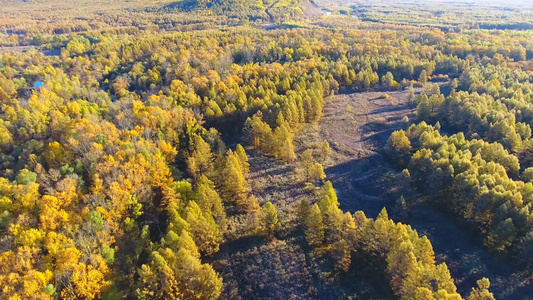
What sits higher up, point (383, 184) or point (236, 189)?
point (236, 189)

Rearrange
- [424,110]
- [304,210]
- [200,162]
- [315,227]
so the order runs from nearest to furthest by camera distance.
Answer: [315,227] → [304,210] → [200,162] → [424,110]

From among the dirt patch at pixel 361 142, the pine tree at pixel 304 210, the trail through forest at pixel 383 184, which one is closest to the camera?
the trail through forest at pixel 383 184

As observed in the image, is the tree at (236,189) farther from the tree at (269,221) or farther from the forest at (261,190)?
the tree at (269,221)

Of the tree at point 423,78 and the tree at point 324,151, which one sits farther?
the tree at point 423,78

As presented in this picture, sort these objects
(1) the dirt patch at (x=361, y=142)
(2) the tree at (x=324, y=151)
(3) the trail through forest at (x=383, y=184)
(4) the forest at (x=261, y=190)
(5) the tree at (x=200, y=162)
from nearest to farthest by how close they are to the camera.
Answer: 1. (4) the forest at (x=261, y=190)
2. (3) the trail through forest at (x=383, y=184)
3. (5) the tree at (x=200, y=162)
4. (1) the dirt patch at (x=361, y=142)
5. (2) the tree at (x=324, y=151)

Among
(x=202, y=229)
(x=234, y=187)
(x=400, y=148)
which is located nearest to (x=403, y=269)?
(x=202, y=229)

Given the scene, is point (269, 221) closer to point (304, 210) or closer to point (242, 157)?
point (304, 210)

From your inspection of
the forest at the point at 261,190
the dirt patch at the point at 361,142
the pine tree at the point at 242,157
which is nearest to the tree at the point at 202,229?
the forest at the point at 261,190

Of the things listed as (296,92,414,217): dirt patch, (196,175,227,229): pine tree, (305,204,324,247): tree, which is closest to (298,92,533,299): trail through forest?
(296,92,414,217): dirt patch
